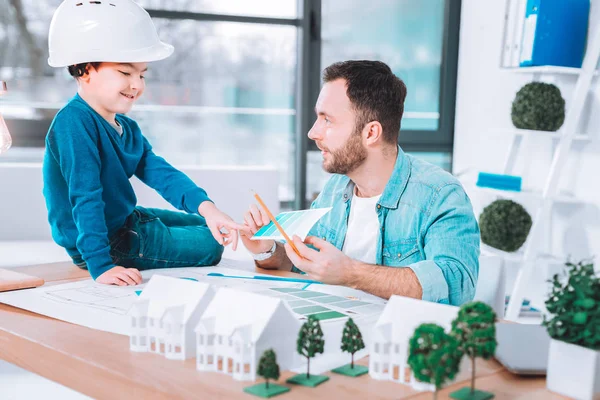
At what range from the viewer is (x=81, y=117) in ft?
5.03

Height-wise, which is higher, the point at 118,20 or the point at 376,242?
the point at 118,20

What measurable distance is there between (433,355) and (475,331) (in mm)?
71

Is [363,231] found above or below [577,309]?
below

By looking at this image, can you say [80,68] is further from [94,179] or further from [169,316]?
[169,316]

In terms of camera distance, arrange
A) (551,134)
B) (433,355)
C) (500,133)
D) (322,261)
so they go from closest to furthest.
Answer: (433,355), (322,261), (551,134), (500,133)

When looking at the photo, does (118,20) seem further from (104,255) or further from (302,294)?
(302,294)

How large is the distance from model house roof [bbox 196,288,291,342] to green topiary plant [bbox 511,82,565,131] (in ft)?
8.40

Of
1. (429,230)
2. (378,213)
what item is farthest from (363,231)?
(429,230)

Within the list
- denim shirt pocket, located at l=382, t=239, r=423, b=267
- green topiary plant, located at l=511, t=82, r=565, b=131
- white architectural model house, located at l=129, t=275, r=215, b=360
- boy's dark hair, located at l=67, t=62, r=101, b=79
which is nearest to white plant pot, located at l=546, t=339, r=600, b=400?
white architectural model house, located at l=129, t=275, r=215, b=360

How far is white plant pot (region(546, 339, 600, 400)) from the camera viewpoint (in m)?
0.73

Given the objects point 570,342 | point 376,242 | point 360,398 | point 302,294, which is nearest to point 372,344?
point 360,398

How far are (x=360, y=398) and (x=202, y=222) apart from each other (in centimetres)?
146

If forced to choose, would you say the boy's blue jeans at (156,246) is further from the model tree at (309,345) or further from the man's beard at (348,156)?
the model tree at (309,345)

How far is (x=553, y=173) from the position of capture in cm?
302
